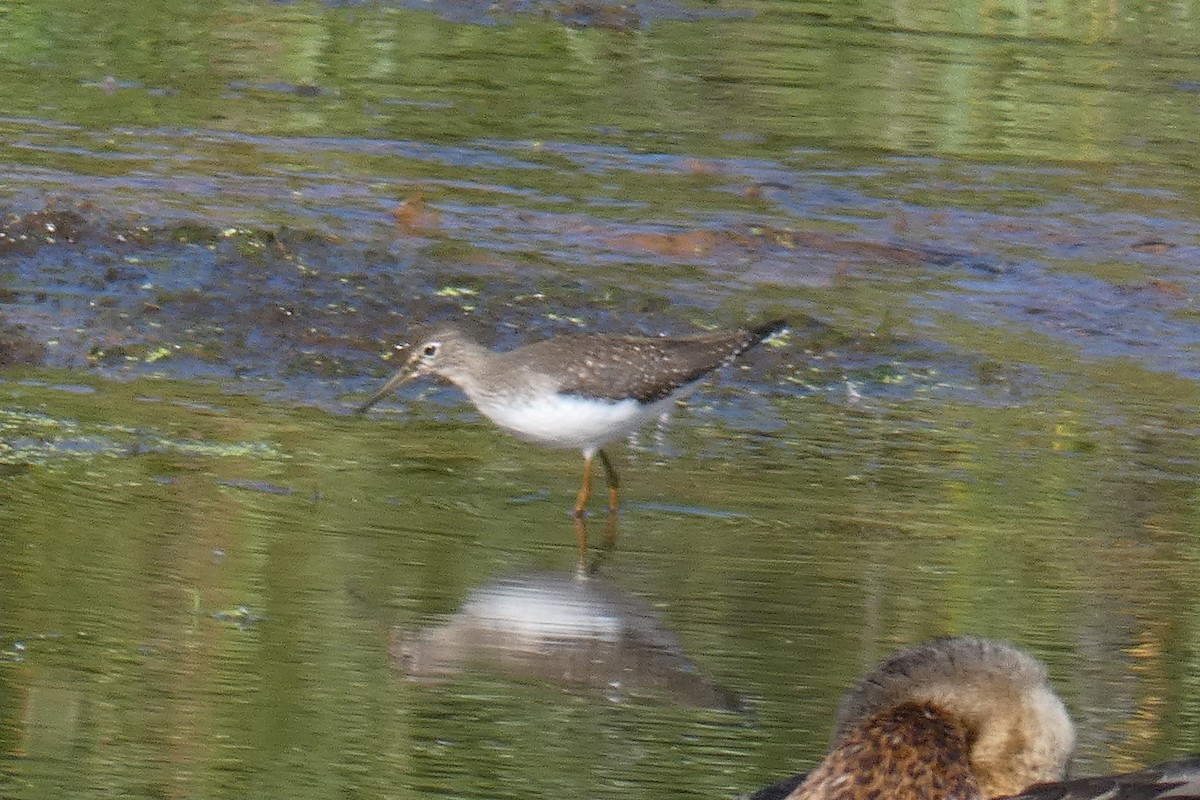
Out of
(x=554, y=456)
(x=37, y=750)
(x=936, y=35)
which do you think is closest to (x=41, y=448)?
(x=554, y=456)

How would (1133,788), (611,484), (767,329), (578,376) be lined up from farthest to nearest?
Answer: 1. (767,329)
2. (578,376)
3. (611,484)
4. (1133,788)

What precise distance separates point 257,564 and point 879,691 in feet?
9.24

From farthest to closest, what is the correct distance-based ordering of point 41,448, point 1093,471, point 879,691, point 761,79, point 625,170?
point 761,79
point 625,170
point 1093,471
point 41,448
point 879,691

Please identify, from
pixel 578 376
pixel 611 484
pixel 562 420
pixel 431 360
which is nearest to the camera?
pixel 611 484

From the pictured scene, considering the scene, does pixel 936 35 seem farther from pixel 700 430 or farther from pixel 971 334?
pixel 700 430

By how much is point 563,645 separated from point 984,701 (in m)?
2.27

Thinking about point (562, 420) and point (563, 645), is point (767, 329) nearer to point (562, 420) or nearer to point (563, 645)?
point (562, 420)

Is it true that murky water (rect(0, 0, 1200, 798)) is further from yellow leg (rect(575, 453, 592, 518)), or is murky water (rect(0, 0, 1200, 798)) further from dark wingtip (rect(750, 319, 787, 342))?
dark wingtip (rect(750, 319, 787, 342))

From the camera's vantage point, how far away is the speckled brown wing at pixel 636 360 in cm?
768

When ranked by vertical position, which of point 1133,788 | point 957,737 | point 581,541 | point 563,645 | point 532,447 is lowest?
point 532,447

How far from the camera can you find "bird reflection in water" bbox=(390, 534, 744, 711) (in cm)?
516

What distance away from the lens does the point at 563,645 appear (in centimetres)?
542

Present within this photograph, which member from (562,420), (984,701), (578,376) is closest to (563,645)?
(562,420)

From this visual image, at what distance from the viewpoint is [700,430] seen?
781 centimetres
